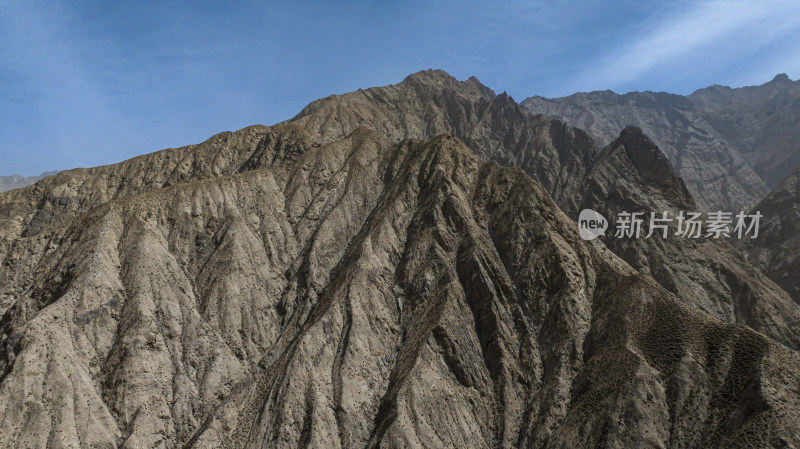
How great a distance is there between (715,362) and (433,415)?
2183cm

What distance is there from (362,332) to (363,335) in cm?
A: 30

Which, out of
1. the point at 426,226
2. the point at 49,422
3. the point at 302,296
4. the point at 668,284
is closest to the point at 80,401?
the point at 49,422

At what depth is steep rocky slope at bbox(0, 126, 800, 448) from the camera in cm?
3534

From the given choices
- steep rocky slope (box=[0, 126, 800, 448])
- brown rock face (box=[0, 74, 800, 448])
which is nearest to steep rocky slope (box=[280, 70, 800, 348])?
brown rock face (box=[0, 74, 800, 448])

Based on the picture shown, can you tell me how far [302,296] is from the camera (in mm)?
51594

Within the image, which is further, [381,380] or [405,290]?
[405,290]

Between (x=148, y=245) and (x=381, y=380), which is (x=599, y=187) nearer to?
(x=381, y=380)

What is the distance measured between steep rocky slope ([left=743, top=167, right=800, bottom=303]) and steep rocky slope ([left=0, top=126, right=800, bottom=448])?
64.1 metres

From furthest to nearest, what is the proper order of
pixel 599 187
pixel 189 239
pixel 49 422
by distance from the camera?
pixel 599 187 → pixel 189 239 → pixel 49 422

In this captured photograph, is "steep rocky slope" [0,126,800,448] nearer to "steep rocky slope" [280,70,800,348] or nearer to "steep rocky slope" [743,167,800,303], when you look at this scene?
"steep rocky slope" [280,70,800,348]

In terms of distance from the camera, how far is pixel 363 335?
1764 inches
